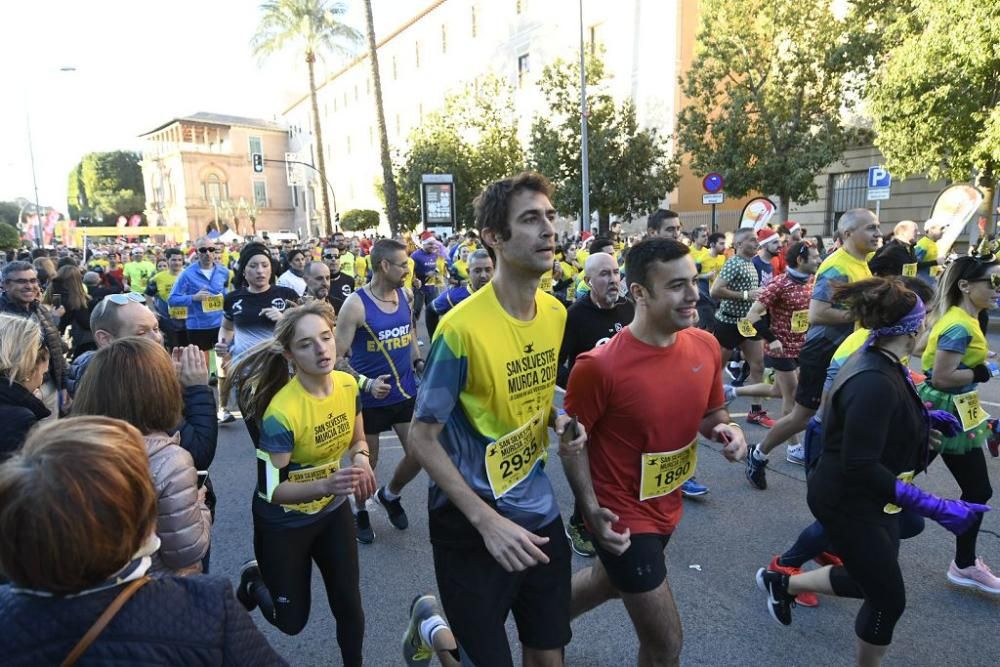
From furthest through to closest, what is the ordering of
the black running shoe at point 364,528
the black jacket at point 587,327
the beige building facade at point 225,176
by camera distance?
the beige building facade at point 225,176, the black running shoe at point 364,528, the black jacket at point 587,327

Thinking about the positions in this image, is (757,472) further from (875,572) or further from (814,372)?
(875,572)

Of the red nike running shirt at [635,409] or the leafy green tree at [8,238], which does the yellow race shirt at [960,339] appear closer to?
the red nike running shirt at [635,409]

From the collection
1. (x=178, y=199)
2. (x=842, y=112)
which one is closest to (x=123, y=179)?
(x=178, y=199)

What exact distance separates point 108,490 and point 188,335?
7209 millimetres

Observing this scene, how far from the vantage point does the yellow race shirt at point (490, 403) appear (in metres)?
2.09

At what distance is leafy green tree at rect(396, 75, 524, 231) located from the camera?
1176 inches

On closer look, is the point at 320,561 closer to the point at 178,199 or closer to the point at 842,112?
the point at 842,112

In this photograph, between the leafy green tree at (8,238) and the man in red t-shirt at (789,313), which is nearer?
the man in red t-shirt at (789,313)

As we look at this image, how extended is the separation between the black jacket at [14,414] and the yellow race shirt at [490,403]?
5.04 ft

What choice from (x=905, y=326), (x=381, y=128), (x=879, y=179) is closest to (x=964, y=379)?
(x=905, y=326)

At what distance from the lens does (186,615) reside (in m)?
1.25

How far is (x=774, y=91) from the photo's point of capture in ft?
65.8

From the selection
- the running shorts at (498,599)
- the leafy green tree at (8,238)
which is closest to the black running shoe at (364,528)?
the running shorts at (498,599)

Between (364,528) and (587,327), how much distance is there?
203 cm
